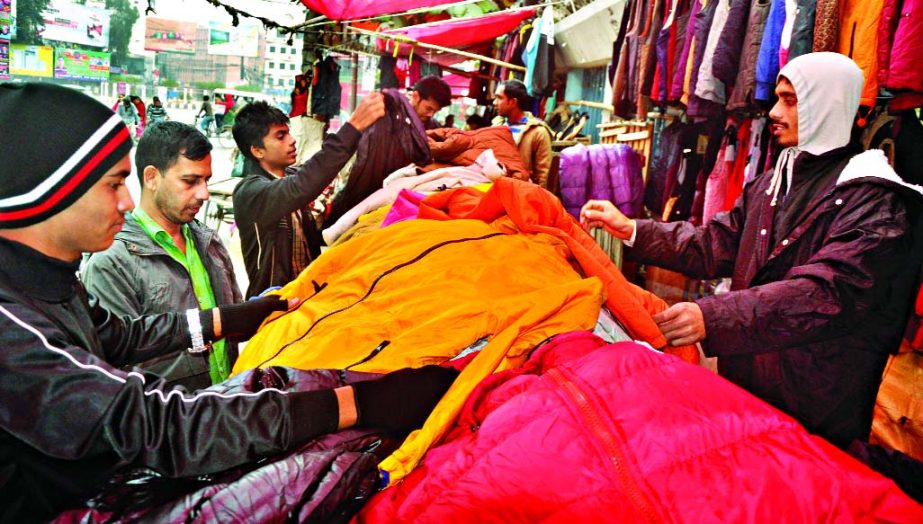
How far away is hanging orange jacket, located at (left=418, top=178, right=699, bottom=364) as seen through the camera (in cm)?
150

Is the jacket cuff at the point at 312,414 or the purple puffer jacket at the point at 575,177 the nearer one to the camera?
the jacket cuff at the point at 312,414

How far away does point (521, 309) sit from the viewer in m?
1.34

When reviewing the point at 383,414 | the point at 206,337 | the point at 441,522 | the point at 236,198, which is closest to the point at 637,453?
the point at 441,522

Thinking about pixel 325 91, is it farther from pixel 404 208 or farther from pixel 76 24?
pixel 404 208

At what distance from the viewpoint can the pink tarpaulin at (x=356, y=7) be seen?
5.80 m

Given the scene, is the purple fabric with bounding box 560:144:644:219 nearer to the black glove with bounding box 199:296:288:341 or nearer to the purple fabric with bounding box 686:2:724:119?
the purple fabric with bounding box 686:2:724:119

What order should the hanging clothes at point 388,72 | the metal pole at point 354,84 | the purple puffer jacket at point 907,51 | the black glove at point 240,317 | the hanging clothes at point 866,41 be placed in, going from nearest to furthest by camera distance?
the black glove at point 240,317
the purple puffer jacket at point 907,51
the hanging clothes at point 866,41
the hanging clothes at point 388,72
the metal pole at point 354,84

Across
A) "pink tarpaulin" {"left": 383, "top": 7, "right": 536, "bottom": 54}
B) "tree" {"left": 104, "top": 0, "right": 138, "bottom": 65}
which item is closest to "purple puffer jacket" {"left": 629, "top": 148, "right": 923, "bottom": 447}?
"tree" {"left": 104, "top": 0, "right": 138, "bottom": 65}

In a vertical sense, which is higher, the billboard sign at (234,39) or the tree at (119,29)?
the billboard sign at (234,39)

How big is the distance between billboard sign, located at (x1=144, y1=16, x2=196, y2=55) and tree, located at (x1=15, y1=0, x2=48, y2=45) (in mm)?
1347

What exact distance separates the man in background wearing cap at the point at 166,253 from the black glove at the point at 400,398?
997mm

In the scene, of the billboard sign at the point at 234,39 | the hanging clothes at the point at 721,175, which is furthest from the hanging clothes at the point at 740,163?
the billboard sign at the point at 234,39

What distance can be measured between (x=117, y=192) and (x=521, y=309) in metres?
0.83

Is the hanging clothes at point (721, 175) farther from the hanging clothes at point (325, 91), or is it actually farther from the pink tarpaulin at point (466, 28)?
the hanging clothes at point (325, 91)
